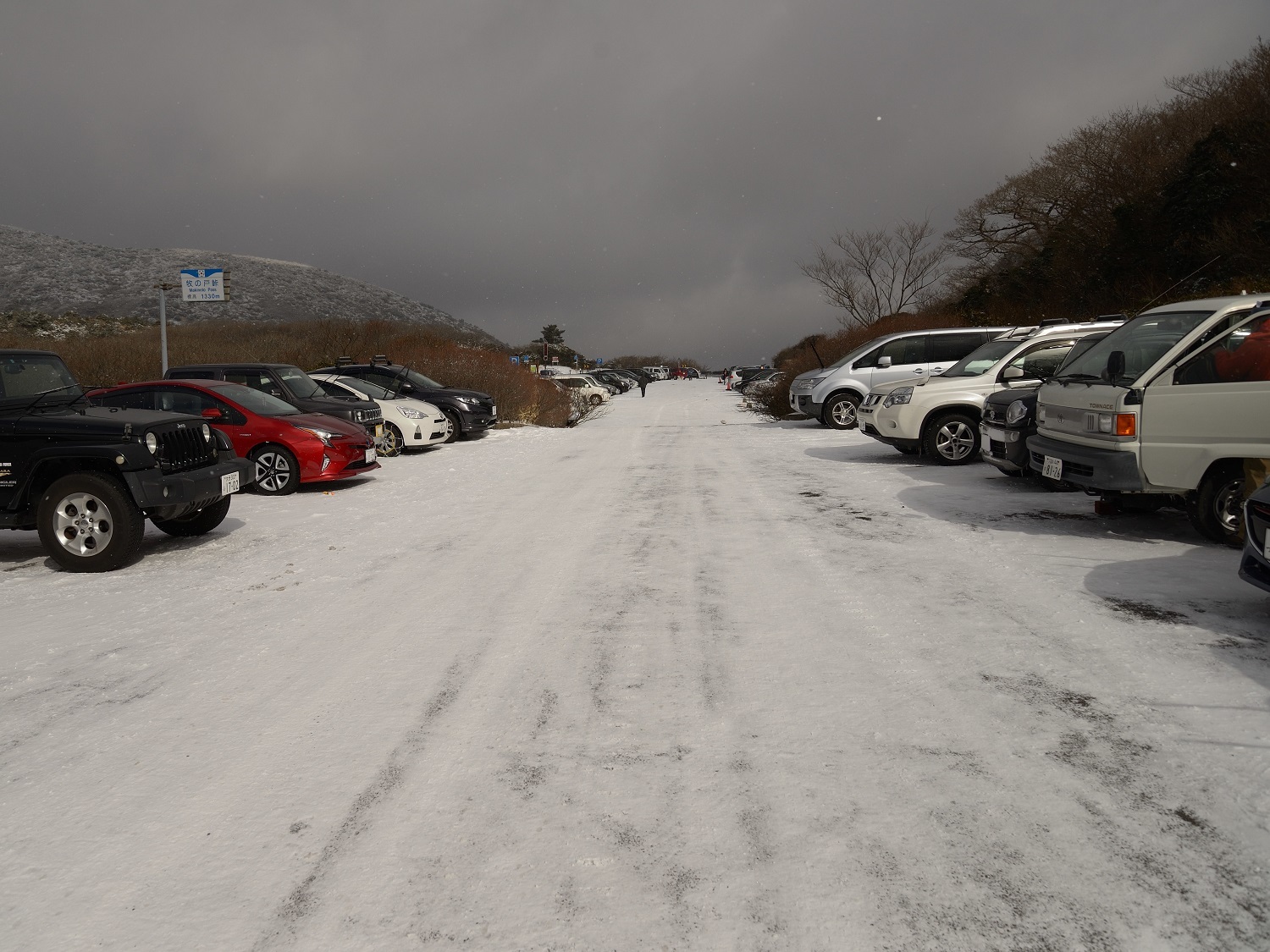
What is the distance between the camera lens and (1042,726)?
352cm

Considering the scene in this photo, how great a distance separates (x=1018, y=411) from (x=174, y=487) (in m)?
8.57

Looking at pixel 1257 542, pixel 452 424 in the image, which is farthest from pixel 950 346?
pixel 1257 542

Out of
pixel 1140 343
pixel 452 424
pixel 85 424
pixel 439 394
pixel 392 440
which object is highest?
pixel 1140 343

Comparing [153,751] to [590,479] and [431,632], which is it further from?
[590,479]

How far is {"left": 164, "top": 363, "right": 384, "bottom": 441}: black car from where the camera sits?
42.3 ft

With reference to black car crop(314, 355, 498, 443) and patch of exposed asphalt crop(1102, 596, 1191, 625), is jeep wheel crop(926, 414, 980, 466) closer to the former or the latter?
patch of exposed asphalt crop(1102, 596, 1191, 625)

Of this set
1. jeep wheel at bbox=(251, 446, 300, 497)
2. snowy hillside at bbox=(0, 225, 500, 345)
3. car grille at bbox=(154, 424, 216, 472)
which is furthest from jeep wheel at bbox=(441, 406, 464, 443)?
snowy hillside at bbox=(0, 225, 500, 345)

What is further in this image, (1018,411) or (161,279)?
(161,279)

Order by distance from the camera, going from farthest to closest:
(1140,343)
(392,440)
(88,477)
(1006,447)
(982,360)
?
(392,440) < (982,360) < (1006,447) < (1140,343) < (88,477)

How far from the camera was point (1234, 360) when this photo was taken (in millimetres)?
6824

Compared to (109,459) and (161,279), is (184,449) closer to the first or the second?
(109,459)

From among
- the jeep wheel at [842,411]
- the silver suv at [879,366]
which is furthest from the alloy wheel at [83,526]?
the jeep wheel at [842,411]

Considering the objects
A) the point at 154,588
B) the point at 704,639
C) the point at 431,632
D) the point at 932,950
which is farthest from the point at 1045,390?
the point at 154,588

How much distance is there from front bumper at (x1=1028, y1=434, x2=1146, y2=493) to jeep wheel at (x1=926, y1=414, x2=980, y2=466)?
4391mm
